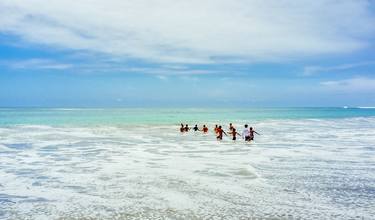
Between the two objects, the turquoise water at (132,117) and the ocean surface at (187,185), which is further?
the turquoise water at (132,117)

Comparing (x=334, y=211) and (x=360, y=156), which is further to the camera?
(x=360, y=156)

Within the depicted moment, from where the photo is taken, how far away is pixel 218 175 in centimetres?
1489

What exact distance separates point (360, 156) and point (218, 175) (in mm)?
8688

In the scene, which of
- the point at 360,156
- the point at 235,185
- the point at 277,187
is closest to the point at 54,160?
the point at 235,185

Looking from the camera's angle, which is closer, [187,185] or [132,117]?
[187,185]

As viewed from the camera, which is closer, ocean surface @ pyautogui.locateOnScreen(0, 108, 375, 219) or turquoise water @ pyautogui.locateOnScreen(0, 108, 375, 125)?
ocean surface @ pyautogui.locateOnScreen(0, 108, 375, 219)

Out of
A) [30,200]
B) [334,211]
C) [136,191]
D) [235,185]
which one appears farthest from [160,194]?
[334,211]

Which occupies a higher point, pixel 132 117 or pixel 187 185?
pixel 132 117

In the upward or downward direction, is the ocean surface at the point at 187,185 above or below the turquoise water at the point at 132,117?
below

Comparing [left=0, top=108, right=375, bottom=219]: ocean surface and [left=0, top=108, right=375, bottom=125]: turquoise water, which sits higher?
[left=0, top=108, right=375, bottom=125]: turquoise water

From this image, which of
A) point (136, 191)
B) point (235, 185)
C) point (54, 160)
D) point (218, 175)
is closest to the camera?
point (136, 191)

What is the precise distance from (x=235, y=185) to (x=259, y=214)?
3.29 metres

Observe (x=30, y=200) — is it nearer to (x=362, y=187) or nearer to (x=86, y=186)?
(x=86, y=186)

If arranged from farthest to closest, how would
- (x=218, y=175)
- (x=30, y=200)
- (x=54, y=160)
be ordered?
(x=54, y=160) < (x=218, y=175) < (x=30, y=200)
